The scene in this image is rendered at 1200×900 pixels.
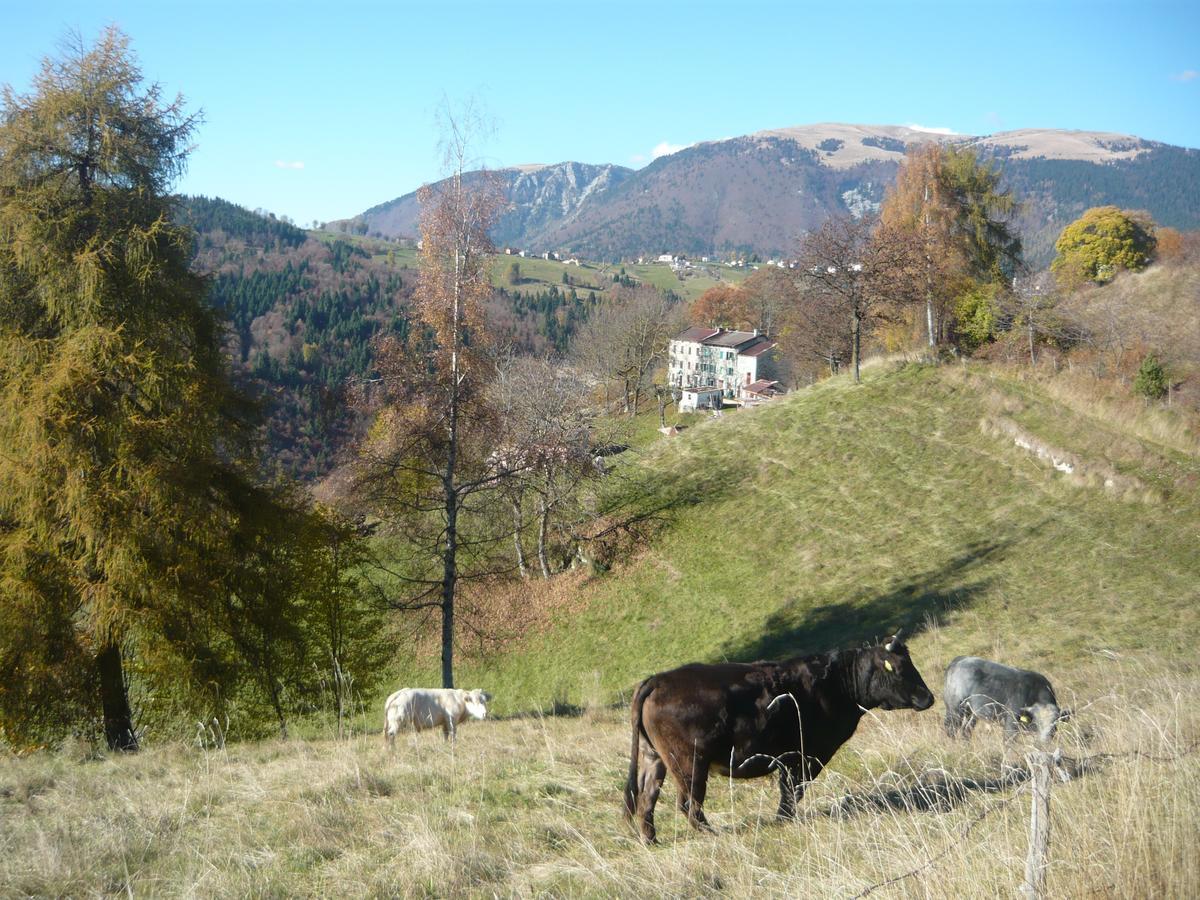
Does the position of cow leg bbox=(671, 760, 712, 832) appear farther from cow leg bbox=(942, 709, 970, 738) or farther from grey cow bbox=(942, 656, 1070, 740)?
cow leg bbox=(942, 709, 970, 738)

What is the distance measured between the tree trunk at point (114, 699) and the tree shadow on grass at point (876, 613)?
41.5 ft

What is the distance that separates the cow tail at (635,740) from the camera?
5141 mm

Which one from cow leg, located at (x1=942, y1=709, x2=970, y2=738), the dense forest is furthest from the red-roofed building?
cow leg, located at (x1=942, y1=709, x2=970, y2=738)

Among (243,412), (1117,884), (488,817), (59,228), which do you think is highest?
(59,228)

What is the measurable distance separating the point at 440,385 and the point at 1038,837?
1203cm

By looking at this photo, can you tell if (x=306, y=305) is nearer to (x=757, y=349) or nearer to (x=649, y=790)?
(x=757, y=349)

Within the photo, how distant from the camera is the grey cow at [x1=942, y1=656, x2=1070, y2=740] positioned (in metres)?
8.45

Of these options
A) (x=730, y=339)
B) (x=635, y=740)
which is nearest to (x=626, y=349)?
(x=730, y=339)

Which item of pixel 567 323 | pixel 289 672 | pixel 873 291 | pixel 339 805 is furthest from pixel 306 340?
pixel 339 805

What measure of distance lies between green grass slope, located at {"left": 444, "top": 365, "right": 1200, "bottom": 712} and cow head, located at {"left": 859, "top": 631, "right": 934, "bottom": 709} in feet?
26.2

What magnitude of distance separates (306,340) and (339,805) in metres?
132

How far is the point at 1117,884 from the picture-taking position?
3.10m

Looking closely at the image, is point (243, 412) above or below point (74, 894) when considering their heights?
above

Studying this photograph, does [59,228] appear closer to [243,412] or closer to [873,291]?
[243,412]
